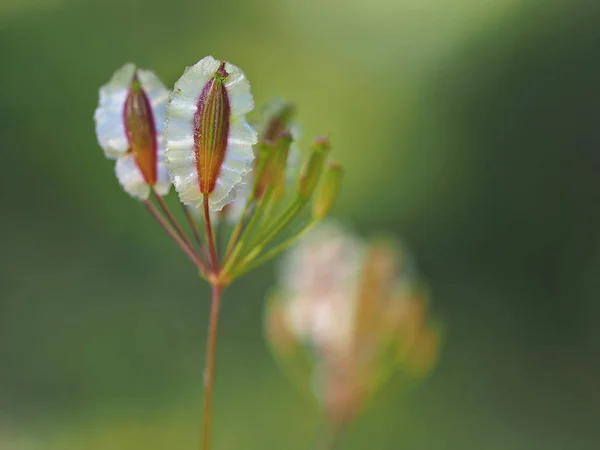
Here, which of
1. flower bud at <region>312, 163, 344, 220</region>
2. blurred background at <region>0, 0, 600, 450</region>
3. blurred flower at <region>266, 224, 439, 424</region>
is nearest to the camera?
flower bud at <region>312, 163, 344, 220</region>

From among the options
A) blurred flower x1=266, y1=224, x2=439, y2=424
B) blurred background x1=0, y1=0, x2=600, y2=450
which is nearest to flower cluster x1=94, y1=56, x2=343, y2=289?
blurred flower x1=266, y1=224, x2=439, y2=424

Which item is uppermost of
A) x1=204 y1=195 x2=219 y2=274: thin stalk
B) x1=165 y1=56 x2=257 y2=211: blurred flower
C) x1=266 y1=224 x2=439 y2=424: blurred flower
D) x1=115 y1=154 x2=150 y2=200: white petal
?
x1=165 y1=56 x2=257 y2=211: blurred flower

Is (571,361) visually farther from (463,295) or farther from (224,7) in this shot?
(224,7)

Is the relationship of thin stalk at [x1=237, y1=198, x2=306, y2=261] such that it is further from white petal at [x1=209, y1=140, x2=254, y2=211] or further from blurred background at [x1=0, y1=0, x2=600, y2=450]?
blurred background at [x1=0, y1=0, x2=600, y2=450]

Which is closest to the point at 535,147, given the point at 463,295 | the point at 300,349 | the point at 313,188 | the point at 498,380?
the point at 463,295

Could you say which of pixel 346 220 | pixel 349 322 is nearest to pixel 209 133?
pixel 349 322

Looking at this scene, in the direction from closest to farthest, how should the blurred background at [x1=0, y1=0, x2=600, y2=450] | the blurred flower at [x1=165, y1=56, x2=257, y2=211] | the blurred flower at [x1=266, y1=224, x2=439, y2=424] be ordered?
1. the blurred flower at [x1=165, y1=56, x2=257, y2=211]
2. the blurred flower at [x1=266, y1=224, x2=439, y2=424]
3. the blurred background at [x1=0, y1=0, x2=600, y2=450]

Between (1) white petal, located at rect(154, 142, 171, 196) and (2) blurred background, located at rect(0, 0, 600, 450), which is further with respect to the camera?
(2) blurred background, located at rect(0, 0, 600, 450)
